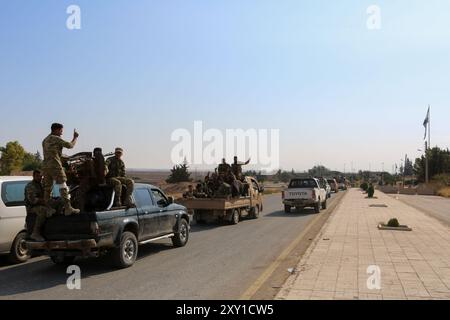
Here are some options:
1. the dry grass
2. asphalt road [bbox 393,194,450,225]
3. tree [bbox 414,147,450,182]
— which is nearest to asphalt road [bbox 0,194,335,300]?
asphalt road [bbox 393,194,450,225]

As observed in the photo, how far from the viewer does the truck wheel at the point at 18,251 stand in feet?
33.9

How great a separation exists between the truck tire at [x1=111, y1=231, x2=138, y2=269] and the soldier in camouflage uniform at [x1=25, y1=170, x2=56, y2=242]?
4.59 feet

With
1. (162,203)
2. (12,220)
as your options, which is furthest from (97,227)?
(162,203)

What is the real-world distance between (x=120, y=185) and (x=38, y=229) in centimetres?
181

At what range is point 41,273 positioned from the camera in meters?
9.39

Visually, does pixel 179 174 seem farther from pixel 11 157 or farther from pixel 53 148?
pixel 53 148

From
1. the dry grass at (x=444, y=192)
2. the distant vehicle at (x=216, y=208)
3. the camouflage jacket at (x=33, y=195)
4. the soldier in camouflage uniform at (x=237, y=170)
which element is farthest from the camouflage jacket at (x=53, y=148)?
the dry grass at (x=444, y=192)

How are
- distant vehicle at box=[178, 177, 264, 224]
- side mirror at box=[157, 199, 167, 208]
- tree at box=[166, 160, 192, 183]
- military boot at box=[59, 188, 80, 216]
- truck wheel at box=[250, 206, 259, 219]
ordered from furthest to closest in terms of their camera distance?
tree at box=[166, 160, 192, 183] < truck wheel at box=[250, 206, 259, 219] < distant vehicle at box=[178, 177, 264, 224] < side mirror at box=[157, 199, 167, 208] < military boot at box=[59, 188, 80, 216]

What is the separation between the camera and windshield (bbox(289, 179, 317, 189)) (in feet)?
88.0

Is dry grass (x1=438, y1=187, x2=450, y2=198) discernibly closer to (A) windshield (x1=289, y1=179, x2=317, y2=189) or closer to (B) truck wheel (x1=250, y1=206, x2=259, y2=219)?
(A) windshield (x1=289, y1=179, x2=317, y2=189)

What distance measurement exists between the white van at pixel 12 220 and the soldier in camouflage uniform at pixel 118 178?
2.02m

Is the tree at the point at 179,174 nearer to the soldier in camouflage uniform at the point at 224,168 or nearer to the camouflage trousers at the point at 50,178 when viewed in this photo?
the soldier in camouflage uniform at the point at 224,168

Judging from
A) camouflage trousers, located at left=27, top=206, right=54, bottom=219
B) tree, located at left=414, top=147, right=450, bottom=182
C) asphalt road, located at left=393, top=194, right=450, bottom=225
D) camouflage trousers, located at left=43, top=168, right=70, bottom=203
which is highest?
tree, located at left=414, top=147, right=450, bottom=182
